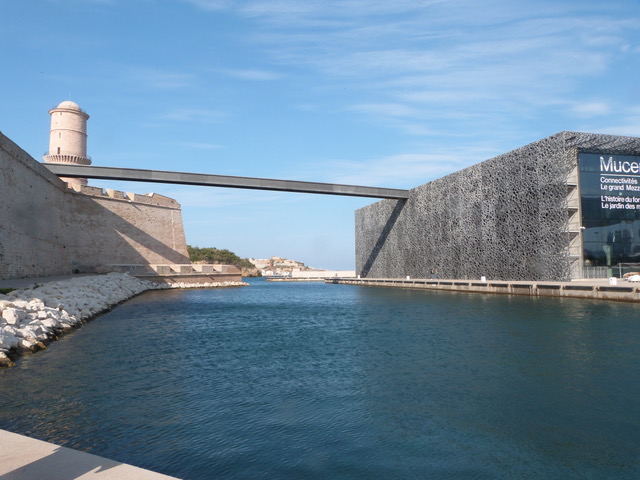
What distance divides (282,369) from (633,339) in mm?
10894

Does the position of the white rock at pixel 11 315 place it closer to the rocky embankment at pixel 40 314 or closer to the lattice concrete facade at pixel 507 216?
the rocky embankment at pixel 40 314

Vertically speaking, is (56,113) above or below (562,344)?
above

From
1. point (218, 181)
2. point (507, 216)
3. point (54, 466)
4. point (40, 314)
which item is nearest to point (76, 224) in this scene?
point (218, 181)

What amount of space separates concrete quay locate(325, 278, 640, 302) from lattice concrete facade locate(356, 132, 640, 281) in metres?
1.67

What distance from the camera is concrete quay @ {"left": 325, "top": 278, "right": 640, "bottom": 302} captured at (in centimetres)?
2628

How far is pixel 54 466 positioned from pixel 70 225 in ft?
148

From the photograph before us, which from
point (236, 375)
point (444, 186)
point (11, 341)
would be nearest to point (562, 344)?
point (236, 375)

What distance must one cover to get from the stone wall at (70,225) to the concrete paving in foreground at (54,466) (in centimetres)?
2491

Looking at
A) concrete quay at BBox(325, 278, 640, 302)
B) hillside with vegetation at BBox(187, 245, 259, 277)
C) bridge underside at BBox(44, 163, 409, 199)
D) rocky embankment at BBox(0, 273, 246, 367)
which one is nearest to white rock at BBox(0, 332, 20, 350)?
rocky embankment at BBox(0, 273, 246, 367)

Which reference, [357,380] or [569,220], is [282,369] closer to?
[357,380]

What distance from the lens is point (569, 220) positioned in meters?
33.8

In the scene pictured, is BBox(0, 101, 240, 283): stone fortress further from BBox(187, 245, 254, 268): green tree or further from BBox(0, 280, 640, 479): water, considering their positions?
BBox(187, 245, 254, 268): green tree

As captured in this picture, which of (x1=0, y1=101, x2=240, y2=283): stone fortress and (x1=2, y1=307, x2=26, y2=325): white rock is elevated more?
(x1=0, y1=101, x2=240, y2=283): stone fortress

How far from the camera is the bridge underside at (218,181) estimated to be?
44250mm
